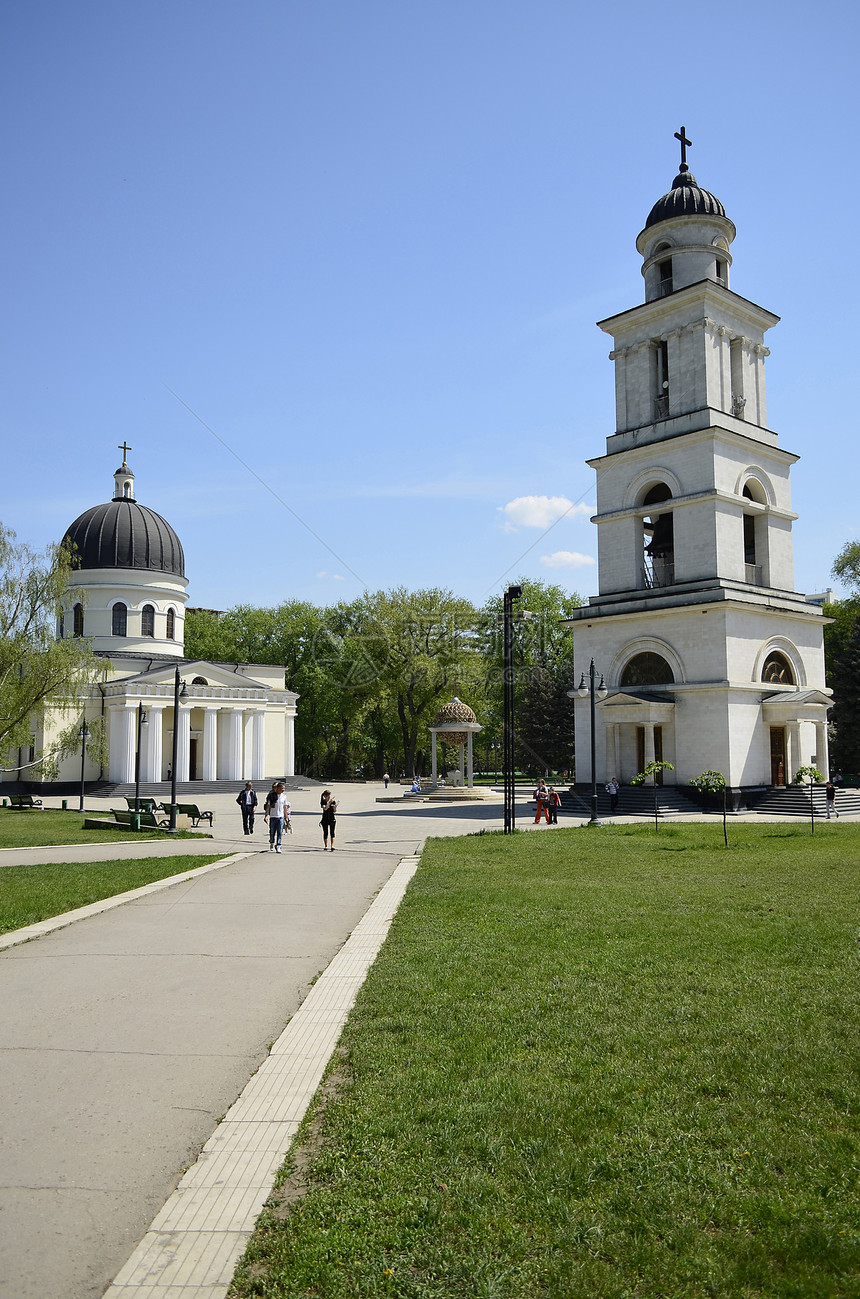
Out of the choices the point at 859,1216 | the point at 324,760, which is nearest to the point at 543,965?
the point at 859,1216

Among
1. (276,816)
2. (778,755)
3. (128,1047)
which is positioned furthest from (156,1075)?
(778,755)

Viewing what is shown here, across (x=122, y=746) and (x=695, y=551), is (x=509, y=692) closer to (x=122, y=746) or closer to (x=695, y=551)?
(x=695, y=551)

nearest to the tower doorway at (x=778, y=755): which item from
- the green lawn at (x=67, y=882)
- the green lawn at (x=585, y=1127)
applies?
the green lawn at (x=67, y=882)

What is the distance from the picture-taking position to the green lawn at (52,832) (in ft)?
75.3

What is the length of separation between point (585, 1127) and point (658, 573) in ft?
109

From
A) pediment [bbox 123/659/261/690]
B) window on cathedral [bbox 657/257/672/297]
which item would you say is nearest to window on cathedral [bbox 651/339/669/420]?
window on cathedral [bbox 657/257/672/297]

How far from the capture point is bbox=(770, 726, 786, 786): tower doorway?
111ft

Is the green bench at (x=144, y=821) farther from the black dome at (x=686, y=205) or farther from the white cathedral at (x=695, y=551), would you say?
the black dome at (x=686, y=205)

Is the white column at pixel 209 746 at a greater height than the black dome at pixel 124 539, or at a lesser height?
lesser

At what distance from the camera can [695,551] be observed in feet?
110

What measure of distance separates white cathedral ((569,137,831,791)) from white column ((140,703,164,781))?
2898 centimetres

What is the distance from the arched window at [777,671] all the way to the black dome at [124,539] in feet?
136

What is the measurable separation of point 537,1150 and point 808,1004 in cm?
350

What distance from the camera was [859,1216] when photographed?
152 inches
